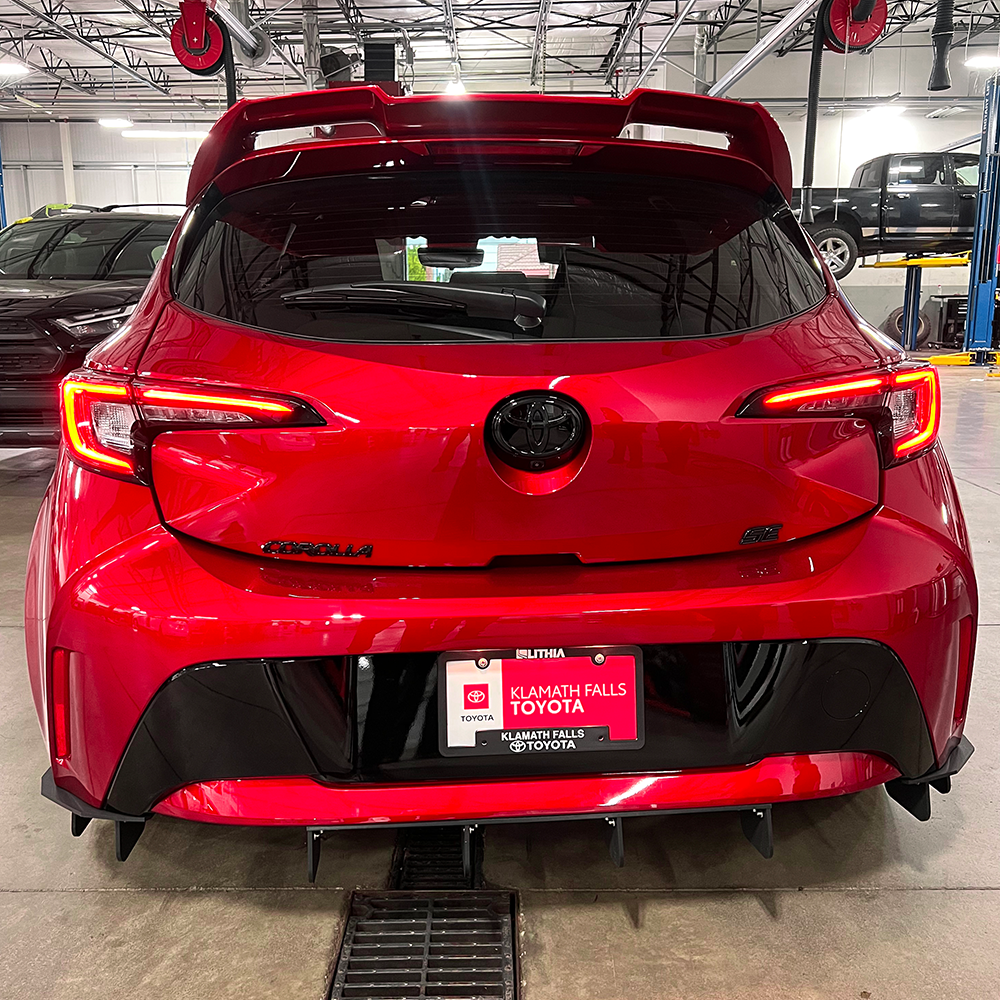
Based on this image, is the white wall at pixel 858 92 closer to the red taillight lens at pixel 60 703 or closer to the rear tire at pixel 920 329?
the rear tire at pixel 920 329

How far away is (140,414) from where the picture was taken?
131 cm

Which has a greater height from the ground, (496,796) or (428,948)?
(496,796)

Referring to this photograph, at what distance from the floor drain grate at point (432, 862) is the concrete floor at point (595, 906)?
1.1 inches

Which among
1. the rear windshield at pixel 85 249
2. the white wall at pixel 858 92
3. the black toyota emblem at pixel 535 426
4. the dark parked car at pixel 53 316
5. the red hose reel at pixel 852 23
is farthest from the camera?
the white wall at pixel 858 92

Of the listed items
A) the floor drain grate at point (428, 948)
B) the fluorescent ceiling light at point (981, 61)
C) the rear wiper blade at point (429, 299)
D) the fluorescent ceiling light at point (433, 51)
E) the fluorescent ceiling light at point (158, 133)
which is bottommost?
the floor drain grate at point (428, 948)

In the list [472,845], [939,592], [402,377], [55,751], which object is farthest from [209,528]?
[939,592]

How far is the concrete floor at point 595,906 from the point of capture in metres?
1.43

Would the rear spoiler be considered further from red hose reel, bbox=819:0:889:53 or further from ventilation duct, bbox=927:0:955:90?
ventilation duct, bbox=927:0:955:90

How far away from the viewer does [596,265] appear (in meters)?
1.48

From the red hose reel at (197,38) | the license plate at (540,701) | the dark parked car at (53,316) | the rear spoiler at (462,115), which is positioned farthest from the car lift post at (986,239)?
the license plate at (540,701)

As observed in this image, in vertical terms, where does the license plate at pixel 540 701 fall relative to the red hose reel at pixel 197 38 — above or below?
below

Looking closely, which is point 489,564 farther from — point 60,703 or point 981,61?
A: point 981,61

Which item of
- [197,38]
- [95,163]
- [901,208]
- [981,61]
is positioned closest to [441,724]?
[197,38]

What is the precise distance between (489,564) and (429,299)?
16.4 inches
